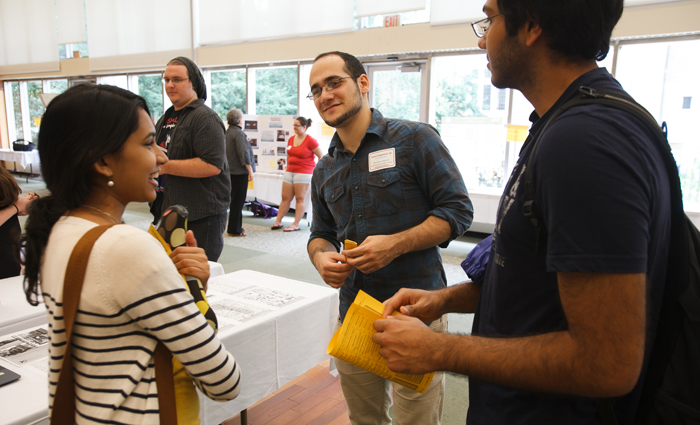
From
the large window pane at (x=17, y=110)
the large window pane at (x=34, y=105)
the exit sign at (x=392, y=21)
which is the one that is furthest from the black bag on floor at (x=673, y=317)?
the large window pane at (x=17, y=110)

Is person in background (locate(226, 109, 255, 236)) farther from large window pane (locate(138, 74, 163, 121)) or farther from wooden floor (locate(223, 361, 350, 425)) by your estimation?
large window pane (locate(138, 74, 163, 121))

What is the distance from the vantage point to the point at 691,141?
5219mm

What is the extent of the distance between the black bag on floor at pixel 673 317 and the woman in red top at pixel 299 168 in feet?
20.3

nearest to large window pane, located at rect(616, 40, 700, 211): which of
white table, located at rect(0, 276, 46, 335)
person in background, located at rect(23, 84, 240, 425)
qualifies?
person in background, located at rect(23, 84, 240, 425)

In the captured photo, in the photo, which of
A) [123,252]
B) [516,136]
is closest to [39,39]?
[516,136]

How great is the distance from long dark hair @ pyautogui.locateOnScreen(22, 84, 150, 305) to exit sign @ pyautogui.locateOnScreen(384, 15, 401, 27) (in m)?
6.41

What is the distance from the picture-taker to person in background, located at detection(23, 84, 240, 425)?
850 mm

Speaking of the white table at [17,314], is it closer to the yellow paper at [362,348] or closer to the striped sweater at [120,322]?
the striped sweater at [120,322]

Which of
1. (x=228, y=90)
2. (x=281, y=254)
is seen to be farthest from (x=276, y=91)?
(x=281, y=254)

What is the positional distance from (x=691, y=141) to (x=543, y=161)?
5940 millimetres

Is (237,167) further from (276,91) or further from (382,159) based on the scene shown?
(382,159)

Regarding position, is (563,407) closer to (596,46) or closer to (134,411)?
(596,46)

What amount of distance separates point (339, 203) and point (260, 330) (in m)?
0.60

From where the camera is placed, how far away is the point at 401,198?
164 centimetres
